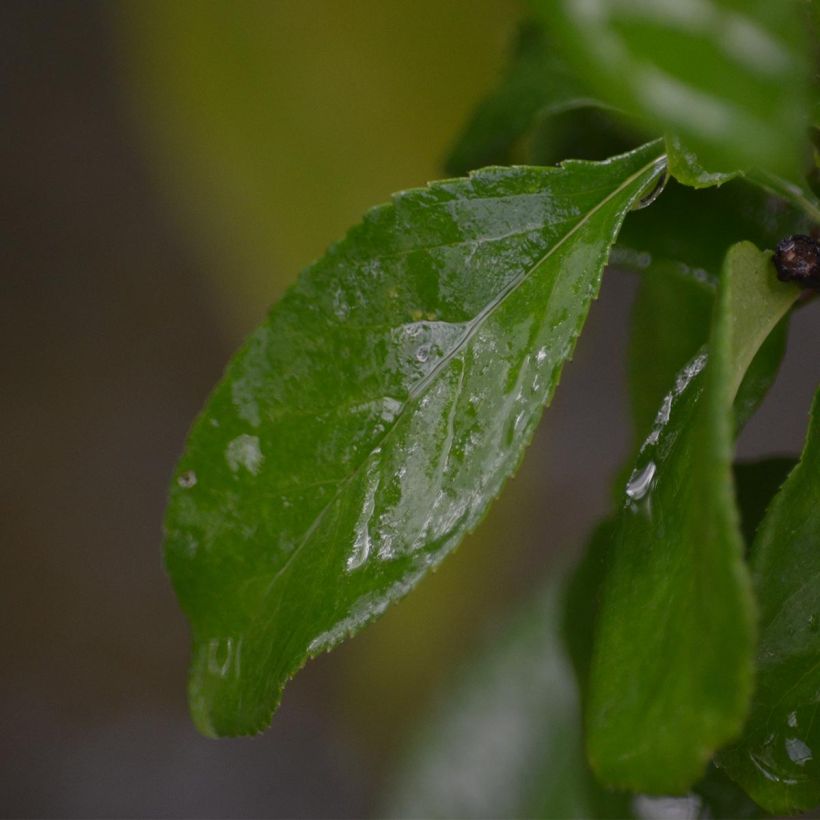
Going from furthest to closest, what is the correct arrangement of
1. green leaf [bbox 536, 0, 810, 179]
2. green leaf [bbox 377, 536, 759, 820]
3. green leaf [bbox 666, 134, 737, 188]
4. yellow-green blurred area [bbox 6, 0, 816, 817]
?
yellow-green blurred area [bbox 6, 0, 816, 817] → green leaf [bbox 377, 536, 759, 820] → green leaf [bbox 666, 134, 737, 188] → green leaf [bbox 536, 0, 810, 179]

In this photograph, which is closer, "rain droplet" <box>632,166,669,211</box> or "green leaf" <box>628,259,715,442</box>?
"rain droplet" <box>632,166,669,211</box>

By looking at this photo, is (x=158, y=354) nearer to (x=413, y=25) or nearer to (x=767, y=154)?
(x=413, y=25)

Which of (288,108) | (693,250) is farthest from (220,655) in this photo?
(288,108)

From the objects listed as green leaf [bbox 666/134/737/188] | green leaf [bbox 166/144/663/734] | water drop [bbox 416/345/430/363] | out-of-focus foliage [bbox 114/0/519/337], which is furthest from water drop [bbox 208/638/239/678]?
out-of-focus foliage [bbox 114/0/519/337]

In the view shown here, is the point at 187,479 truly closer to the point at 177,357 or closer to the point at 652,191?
the point at 652,191

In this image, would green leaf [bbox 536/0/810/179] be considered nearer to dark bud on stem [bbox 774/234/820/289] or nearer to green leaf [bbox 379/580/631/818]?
dark bud on stem [bbox 774/234/820/289]
